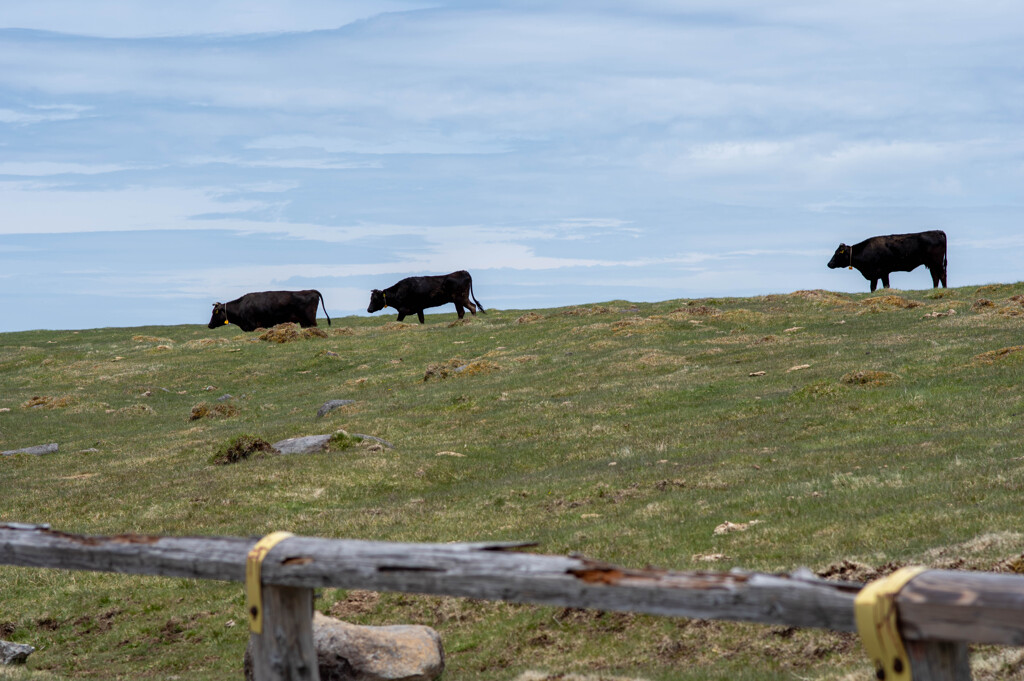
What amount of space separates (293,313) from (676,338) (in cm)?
3848

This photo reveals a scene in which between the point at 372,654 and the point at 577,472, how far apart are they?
14085 mm

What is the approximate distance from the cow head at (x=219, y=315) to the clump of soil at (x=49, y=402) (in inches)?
1312

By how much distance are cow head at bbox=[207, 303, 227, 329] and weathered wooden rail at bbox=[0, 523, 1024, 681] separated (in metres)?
78.4

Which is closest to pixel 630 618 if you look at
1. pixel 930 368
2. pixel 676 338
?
pixel 930 368

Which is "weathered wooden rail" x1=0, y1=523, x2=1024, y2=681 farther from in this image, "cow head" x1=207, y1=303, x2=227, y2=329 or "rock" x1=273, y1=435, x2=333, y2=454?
"cow head" x1=207, y1=303, x2=227, y2=329

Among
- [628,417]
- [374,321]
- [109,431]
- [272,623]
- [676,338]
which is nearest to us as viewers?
[272,623]

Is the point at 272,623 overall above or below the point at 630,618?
above

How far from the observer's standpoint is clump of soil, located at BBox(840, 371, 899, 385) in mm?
31828

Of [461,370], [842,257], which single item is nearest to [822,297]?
[842,257]

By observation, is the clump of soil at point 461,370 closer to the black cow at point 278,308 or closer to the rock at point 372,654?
the black cow at point 278,308

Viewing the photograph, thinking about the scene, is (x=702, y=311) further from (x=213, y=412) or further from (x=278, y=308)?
(x=278, y=308)

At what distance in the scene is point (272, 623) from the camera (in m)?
6.21

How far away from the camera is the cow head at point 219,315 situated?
83.1 metres

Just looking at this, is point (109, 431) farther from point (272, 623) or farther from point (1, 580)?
point (272, 623)
